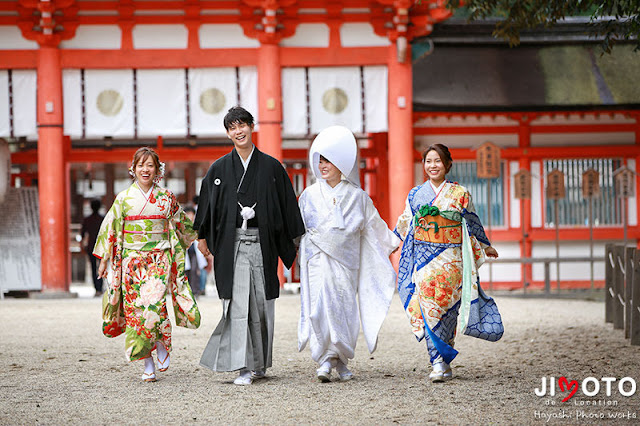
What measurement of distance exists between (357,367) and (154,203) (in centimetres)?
195

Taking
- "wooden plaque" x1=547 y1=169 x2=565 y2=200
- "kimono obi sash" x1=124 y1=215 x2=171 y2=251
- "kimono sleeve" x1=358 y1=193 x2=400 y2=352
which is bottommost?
"kimono sleeve" x1=358 y1=193 x2=400 y2=352

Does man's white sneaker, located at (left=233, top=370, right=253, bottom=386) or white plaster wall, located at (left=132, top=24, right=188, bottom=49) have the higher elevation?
white plaster wall, located at (left=132, top=24, right=188, bottom=49)

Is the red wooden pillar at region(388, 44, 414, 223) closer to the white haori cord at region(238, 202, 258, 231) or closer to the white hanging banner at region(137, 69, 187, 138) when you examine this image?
the white hanging banner at region(137, 69, 187, 138)

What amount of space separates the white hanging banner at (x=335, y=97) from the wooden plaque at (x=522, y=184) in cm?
262

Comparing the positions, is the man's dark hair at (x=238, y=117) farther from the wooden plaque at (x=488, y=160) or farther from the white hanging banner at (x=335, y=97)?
the wooden plaque at (x=488, y=160)

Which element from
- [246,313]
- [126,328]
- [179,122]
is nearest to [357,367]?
[246,313]

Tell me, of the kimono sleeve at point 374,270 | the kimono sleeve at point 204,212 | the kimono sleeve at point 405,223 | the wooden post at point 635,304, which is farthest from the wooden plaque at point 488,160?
the kimono sleeve at point 204,212

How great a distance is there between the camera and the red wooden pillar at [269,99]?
13.5 m

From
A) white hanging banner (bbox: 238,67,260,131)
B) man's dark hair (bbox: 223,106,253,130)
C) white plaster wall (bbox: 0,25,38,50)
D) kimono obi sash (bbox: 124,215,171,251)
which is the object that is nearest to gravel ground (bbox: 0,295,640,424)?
kimono obi sash (bbox: 124,215,171,251)

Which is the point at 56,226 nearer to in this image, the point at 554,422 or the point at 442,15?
the point at 442,15

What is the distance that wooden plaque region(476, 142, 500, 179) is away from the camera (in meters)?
13.8

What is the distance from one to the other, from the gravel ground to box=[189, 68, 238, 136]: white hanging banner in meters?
4.89

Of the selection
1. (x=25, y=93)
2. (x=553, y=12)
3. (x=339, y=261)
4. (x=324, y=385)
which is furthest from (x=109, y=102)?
(x=324, y=385)

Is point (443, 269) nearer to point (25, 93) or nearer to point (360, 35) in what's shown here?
point (360, 35)
